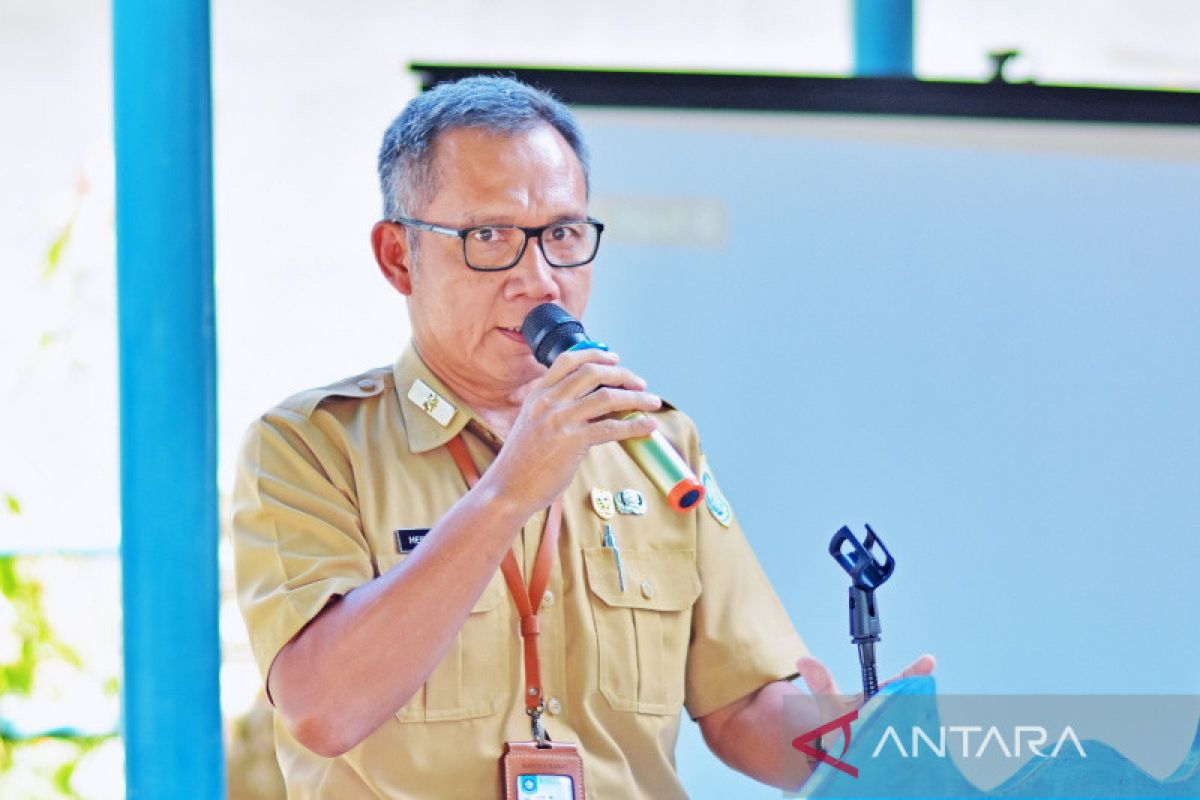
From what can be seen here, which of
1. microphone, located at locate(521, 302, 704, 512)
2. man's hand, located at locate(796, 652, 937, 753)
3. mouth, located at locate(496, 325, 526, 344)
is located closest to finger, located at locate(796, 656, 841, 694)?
man's hand, located at locate(796, 652, 937, 753)

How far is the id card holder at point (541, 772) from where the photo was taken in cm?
215

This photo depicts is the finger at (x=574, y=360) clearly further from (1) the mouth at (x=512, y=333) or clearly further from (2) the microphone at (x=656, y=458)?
(1) the mouth at (x=512, y=333)

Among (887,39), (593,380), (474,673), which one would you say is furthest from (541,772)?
(887,39)

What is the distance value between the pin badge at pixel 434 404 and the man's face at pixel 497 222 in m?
0.08

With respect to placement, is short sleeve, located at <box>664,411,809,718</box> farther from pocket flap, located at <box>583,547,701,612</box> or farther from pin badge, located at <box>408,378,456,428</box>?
pin badge, located at <box>408,378,456,428</box>

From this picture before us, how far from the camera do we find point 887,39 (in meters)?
3.89

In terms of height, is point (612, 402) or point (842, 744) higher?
point (612, 402)

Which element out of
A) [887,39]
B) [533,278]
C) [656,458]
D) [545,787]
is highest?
[887,39]

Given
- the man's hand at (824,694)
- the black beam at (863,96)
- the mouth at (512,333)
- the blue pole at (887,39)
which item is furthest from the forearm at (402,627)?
the blue pole at (887,39)

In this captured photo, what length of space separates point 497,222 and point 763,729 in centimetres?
86

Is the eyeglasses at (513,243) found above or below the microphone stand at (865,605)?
above

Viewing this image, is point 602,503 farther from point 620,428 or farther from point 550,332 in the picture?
point 620,428

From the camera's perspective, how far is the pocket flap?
7.70 feet

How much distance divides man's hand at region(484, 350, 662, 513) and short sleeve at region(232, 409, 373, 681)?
1.00 ft
